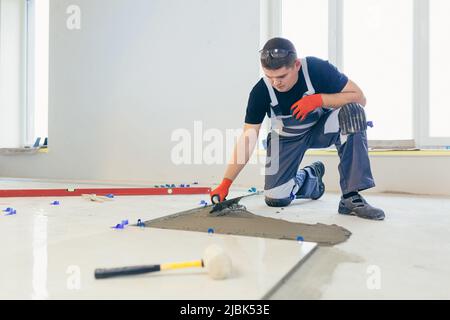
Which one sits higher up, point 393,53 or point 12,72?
point 12,72

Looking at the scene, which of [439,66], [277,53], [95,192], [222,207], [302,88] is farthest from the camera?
[439,66]

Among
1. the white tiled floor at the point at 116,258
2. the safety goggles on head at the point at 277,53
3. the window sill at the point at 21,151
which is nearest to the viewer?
the white tiled floor at the point at 116,258

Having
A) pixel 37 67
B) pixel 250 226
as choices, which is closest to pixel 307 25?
pixel 250 226

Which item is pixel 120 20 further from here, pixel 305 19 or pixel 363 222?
pixel 363 222

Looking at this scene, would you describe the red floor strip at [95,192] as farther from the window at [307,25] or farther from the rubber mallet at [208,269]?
the rubber mallet at [208,269]

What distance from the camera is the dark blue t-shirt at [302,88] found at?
5.78ft

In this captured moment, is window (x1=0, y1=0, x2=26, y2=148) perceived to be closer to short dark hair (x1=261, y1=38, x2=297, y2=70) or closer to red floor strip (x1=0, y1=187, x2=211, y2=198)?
red floor strip (x1=0, y1=187, x2=211, y2=198)

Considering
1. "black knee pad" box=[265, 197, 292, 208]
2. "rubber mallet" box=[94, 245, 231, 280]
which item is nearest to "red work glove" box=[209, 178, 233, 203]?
"black knee pad" box=[265, 197, 292, 208]

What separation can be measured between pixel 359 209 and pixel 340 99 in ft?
1.59

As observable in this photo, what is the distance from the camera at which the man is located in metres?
1.63

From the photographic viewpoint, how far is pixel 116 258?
3.20ft

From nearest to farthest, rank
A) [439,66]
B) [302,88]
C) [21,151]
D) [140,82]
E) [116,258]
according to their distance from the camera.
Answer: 1. [116,258]
2. [302,88]
3. [439,66]
4. [140,82]
5. [21,151]

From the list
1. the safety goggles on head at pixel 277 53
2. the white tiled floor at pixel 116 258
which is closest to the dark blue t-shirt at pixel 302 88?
the safety goggles on head at pixel 277 53

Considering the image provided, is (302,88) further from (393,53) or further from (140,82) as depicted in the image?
(140,82)
